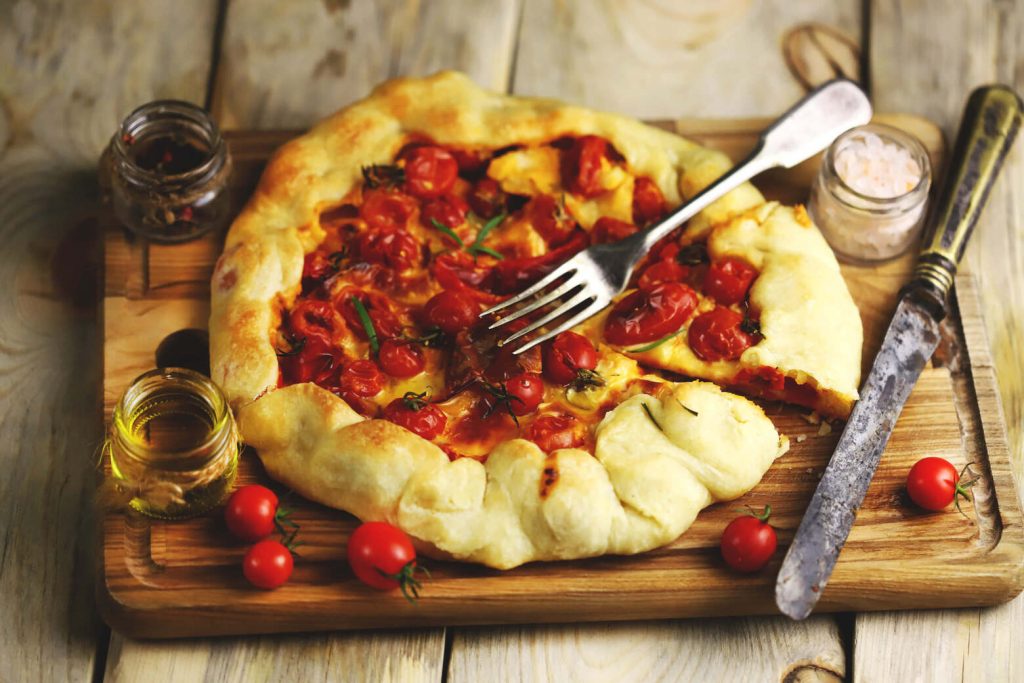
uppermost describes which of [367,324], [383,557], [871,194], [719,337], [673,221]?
[871,194]

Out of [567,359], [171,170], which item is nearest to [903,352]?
[567,359]

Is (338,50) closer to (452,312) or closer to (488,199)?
(488,199)

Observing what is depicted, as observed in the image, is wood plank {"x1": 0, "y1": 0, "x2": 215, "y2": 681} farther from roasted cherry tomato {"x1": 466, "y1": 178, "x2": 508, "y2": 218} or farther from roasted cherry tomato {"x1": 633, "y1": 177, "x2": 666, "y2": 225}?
roasted cherry tomato {"x1": 633, "y1": 177, "x2": 666, "y2": 225}

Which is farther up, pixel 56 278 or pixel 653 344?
pixel 653 344

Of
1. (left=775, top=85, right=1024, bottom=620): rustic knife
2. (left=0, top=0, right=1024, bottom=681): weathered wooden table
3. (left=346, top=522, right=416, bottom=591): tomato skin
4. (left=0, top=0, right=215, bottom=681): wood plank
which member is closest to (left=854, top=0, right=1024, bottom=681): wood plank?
(left=0, top=0, right=1024, bottom=681): weathered wooden table

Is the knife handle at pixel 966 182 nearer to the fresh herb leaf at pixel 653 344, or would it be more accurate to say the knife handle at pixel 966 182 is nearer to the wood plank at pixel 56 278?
the fresh herb leaf at pixel 653 344

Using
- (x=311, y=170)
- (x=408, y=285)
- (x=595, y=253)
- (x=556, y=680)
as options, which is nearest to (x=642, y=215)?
(x=595, y=253)
